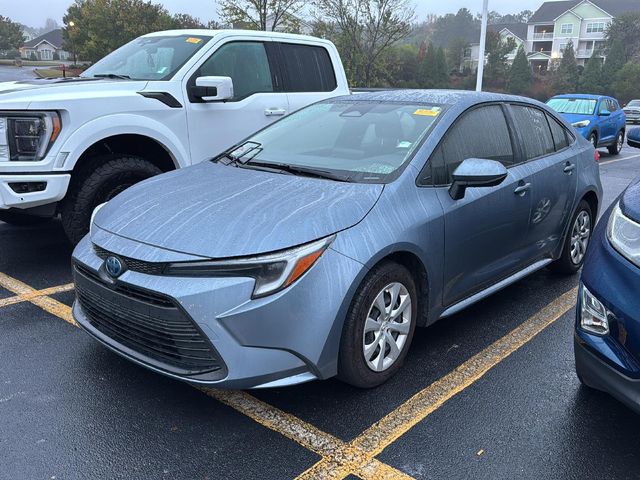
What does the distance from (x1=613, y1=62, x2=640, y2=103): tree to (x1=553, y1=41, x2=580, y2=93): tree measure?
385 cm

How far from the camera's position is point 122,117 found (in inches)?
184

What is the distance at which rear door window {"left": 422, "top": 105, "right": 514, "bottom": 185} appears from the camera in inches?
133

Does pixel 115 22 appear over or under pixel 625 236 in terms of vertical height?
over

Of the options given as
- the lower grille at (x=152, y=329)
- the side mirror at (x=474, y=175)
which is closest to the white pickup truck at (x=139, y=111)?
the lower grille at (x=152, y=329)

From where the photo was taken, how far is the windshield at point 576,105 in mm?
15042

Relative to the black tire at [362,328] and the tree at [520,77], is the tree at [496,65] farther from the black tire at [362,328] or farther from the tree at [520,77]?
the black tire at [362,328]

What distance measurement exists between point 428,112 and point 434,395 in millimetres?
1752

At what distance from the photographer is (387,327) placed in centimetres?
303

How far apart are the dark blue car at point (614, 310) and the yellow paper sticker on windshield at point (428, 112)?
4.15 ft

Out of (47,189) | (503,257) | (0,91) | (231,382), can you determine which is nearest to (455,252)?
(503,257)

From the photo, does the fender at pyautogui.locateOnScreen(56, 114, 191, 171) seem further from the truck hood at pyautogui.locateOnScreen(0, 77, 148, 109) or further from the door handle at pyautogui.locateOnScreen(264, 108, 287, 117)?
the door handle at pyautogui.locateOnScreen(264, 108, 287, 117)

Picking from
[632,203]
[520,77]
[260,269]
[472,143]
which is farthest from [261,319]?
[520,77]

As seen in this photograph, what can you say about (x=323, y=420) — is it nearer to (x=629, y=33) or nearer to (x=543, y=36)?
(x=629, y=33)

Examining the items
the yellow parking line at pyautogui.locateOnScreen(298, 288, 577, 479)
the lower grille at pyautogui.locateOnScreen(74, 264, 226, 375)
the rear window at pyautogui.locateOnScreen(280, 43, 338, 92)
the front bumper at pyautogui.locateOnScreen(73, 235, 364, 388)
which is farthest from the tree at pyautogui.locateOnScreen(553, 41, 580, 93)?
the lower grille at pyautogui.locateOnScreen(74, 264, 226, 375)
